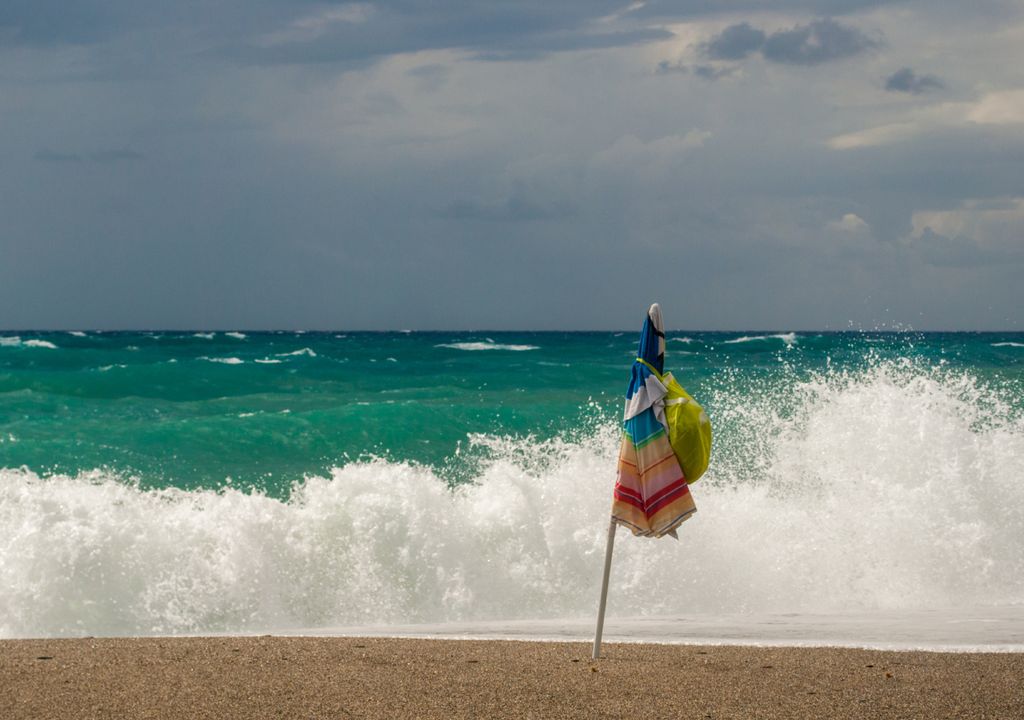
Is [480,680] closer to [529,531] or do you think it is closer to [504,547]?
[504,547]

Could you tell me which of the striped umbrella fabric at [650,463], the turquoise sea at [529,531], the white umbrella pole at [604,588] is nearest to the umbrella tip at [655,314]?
the striped umbrella fabric at [650,463]

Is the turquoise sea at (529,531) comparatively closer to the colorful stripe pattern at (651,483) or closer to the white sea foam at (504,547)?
the white sea foam at (504,547)

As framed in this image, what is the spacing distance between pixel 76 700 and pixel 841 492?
7.97m

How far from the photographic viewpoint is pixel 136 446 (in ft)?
49.8

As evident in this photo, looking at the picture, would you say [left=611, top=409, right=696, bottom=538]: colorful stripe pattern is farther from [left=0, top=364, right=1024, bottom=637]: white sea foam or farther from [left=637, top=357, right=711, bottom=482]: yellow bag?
[left=0, top=364, right=1024, bottom=637]: white sea foam

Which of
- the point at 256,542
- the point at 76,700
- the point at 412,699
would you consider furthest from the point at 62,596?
the point at 412,699

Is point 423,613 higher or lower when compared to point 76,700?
lower

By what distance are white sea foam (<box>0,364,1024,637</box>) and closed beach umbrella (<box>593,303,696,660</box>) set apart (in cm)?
324

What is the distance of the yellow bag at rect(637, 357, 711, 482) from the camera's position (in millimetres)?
5258

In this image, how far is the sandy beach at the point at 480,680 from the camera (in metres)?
4.46

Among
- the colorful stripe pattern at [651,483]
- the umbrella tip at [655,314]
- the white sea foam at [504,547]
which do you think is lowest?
the white sea foam at [504,547]

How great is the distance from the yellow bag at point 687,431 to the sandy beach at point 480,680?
0.96m

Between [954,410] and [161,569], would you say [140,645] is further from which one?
[954,410]

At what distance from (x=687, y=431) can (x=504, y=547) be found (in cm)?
460
